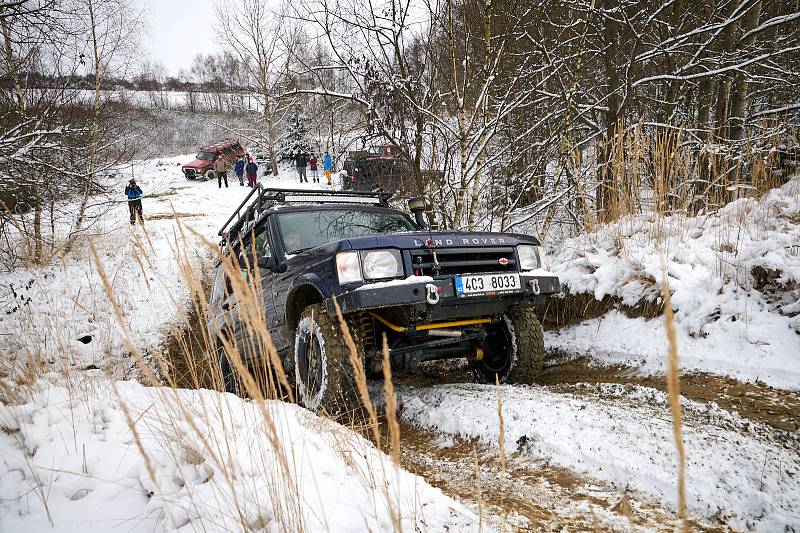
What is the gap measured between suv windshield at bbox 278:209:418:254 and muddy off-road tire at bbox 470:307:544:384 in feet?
4.17

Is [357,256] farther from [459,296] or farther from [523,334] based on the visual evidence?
[523,334]

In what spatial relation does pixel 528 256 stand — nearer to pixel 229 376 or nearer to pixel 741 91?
pixel 229 376

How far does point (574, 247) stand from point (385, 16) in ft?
11.6

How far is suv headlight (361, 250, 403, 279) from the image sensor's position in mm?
2445

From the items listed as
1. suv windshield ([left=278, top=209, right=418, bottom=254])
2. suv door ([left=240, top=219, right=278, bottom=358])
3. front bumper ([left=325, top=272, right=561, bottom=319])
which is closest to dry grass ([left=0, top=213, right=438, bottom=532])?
front bumper ([left=325, top=272, right=561, bottom=319])

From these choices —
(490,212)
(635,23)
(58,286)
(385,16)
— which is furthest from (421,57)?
(58,286)

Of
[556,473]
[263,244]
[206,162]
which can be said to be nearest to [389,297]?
[556,473]

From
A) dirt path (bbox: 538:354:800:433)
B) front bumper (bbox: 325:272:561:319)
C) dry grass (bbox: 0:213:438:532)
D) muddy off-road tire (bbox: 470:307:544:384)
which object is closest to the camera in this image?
dry grass (bbox: 0:213:438:532)

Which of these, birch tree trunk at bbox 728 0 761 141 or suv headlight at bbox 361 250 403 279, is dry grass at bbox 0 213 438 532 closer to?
suv headlight at bbox 361 250 403 279

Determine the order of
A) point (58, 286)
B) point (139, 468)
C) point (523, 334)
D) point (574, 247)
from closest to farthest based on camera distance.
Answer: point (139, 468) < point (523, 334) < point (574, 247) < point (58, 286)

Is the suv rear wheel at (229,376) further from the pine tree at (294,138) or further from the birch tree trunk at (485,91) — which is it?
the pine tree at (294,138)

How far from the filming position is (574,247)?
14.9 feet

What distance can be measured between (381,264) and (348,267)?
0.20 meters

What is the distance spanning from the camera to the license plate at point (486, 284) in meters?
2.52
